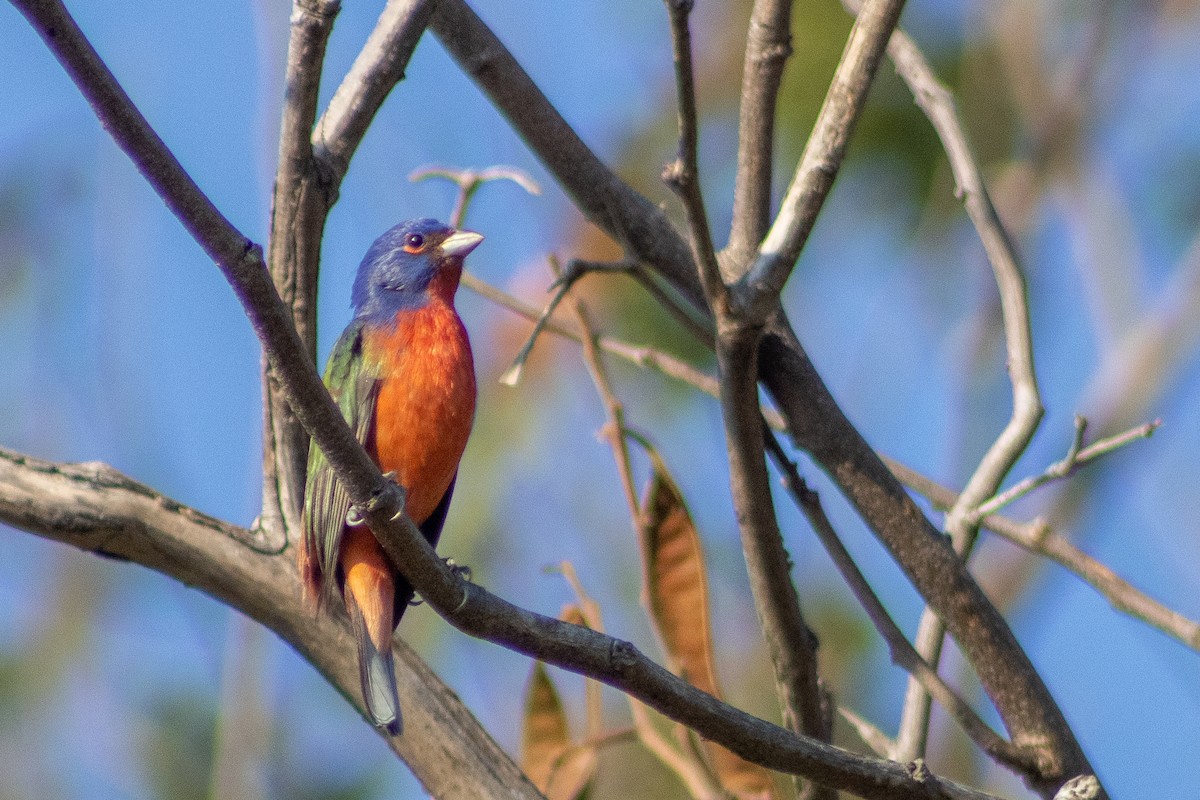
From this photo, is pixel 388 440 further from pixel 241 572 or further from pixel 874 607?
pixel 874 607

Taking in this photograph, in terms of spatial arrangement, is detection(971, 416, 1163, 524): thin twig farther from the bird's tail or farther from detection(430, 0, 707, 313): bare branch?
the bird's tail

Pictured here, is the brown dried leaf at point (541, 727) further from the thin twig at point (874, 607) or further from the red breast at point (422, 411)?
the thin twig at point (874, 607)

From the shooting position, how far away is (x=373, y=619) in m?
3.68

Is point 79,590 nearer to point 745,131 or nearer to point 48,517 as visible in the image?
point 48,517

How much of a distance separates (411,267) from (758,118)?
1630 mm

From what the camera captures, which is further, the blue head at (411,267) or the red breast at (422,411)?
the blue head at (411,267)

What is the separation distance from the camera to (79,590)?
763 centimetres

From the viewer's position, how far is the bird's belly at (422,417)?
4.01 meters

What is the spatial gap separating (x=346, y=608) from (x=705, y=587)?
3.57ft

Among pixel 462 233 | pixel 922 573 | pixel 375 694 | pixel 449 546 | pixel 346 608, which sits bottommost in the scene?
pixel 922 573

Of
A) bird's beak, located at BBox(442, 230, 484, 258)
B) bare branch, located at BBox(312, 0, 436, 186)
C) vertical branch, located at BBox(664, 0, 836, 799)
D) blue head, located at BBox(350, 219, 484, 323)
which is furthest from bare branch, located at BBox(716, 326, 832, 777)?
bird's beak, located at BBox(442, 230, 484, 258)

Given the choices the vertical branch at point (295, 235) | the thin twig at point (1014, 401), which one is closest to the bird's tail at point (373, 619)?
the vertical branch at point (295, 235)

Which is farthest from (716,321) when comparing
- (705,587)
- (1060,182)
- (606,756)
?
(1060,182)

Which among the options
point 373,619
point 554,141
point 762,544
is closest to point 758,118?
point 554,141
